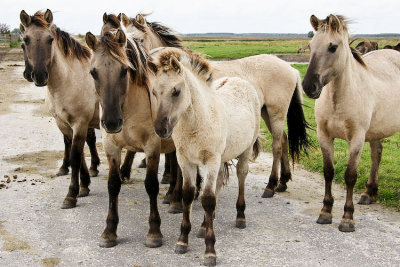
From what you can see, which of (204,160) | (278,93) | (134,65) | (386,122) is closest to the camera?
(204,160)

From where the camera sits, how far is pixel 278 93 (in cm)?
685

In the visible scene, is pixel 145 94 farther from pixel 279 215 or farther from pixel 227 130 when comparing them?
pixel 279 215

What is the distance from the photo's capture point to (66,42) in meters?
6.25

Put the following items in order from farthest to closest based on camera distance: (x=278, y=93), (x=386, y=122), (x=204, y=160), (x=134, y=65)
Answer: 1. (x=278, y=93)
2. (x=386, y=122)
3. (x=134, y=65)
4. (x=204, y=160)

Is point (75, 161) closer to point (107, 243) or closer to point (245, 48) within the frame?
point (107, 243)

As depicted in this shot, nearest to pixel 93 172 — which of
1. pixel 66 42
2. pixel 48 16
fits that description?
pixel 66 42

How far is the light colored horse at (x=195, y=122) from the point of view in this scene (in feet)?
13.2

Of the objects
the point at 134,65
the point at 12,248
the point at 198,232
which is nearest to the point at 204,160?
the point at 198,232

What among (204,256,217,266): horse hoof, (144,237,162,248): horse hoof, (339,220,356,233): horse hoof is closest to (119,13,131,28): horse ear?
(144,237,162,248): horse hoof

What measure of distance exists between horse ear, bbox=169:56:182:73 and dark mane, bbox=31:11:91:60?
109 inches

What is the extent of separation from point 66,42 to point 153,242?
3.41 meters

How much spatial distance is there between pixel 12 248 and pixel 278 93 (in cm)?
A: 455

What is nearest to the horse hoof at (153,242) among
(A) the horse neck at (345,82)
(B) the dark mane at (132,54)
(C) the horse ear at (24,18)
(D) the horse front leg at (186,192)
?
(D) the horse front leg at (186,192)

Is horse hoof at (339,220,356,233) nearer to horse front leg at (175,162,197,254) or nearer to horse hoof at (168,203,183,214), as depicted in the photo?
horse front leg at (175,162,197,254)
